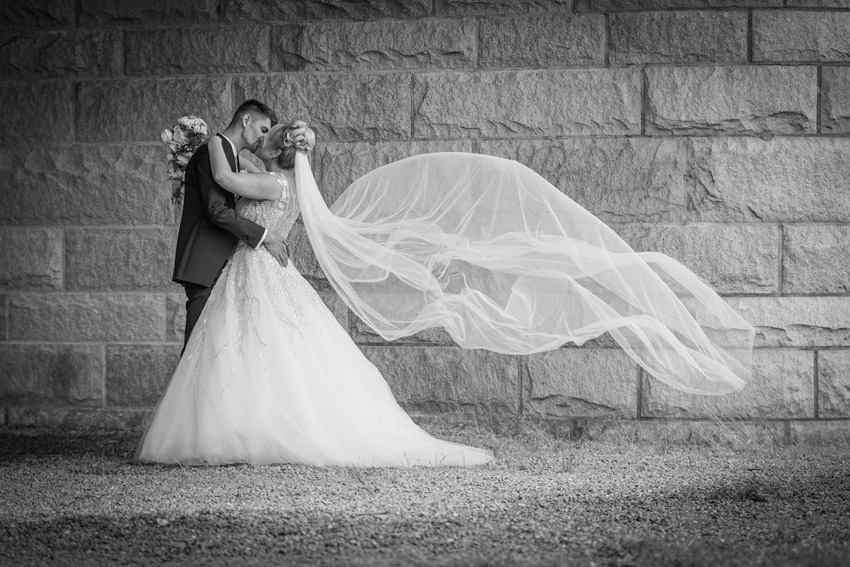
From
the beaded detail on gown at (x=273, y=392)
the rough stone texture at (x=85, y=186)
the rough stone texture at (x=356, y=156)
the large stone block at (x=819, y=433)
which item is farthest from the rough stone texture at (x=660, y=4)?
the rough stone texture at (x=85, y=186)

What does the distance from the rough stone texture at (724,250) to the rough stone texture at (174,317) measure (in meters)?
2.95

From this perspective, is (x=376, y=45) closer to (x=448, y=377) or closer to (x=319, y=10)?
(x=319, y=10)

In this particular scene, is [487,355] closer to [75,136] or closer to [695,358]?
[695,358]

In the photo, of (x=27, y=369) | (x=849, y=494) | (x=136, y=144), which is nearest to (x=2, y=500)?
(x=27, y=369)

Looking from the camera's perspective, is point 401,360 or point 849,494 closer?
point 849,494

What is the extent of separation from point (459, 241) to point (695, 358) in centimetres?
142

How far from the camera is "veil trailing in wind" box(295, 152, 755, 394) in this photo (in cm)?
507

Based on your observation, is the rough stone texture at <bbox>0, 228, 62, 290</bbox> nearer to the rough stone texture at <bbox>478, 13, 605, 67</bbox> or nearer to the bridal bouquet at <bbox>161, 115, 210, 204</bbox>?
the bridal bouquet at <bbox>161, 115, 210, 204</bbox>

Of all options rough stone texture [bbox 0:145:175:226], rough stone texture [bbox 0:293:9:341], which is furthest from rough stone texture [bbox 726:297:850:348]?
rough stone texture [bbox 0:293:9:341]

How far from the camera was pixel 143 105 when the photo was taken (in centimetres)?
637

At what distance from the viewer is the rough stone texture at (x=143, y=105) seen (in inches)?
248

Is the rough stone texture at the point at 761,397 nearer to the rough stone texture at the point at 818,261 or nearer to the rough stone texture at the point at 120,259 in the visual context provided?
the rough stone texture at the point at 818,261

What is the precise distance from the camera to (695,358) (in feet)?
16.6

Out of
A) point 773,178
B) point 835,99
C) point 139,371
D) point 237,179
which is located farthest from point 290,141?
point 835,99
